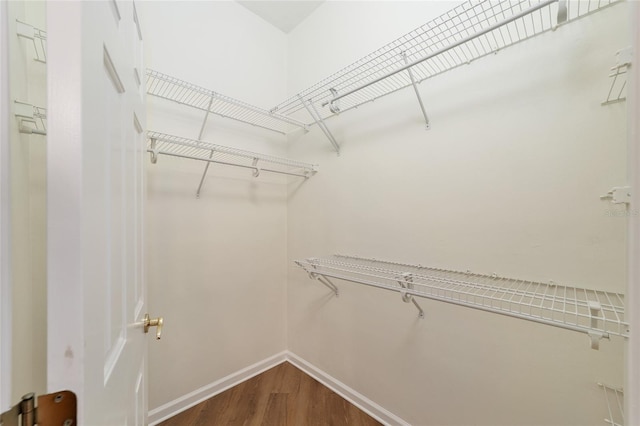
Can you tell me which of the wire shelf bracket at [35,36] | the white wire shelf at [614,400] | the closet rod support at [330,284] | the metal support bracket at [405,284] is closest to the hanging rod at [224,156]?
the wire shelf bracket at [35,36]

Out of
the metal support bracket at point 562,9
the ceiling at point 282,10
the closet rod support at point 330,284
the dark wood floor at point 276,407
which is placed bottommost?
the dark wood floor at point 276,407

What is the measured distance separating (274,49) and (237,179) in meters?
1.12

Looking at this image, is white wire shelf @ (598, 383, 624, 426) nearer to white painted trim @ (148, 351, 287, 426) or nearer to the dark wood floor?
the dark wood floor

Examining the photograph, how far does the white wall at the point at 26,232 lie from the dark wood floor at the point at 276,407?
1292mm

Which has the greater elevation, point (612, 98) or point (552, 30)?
point (552, 30)

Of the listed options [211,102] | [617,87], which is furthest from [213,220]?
[617,87]

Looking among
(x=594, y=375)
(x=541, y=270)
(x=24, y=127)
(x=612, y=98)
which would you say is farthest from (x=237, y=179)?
(x=594, y=375)

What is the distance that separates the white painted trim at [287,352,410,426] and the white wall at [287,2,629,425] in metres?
0.04

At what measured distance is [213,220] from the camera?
162 centimetres

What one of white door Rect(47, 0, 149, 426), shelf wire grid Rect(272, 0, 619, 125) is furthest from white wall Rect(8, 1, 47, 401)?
shelf wire grid Rect(272, 0, 619, 125)

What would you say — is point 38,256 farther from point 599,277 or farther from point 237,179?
point 599,277

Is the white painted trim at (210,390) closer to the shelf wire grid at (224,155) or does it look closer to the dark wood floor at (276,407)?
the dark wood floor at (276,407)

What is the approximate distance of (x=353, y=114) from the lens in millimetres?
1550

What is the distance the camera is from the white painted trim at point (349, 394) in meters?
1.37
